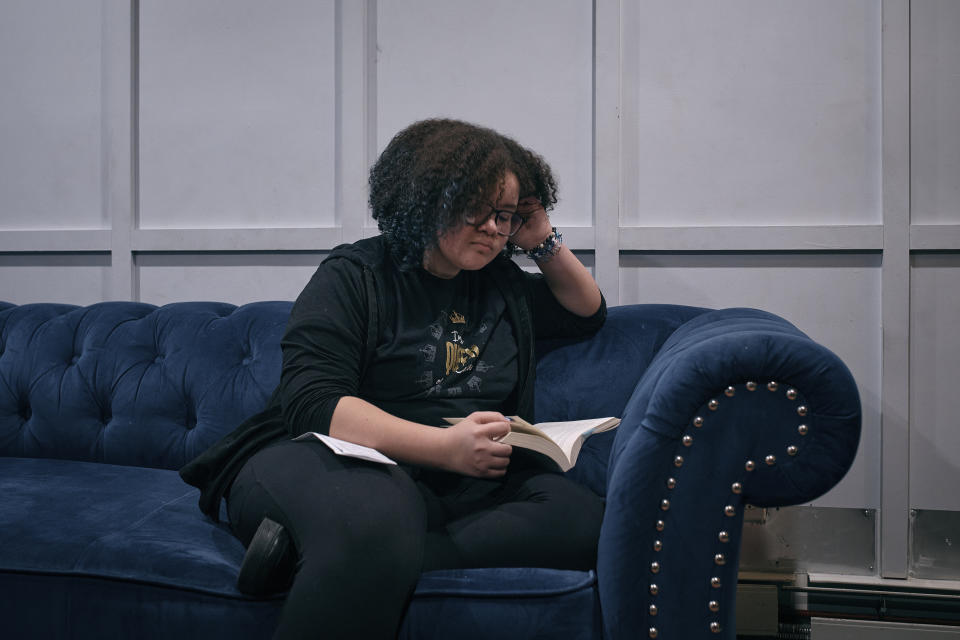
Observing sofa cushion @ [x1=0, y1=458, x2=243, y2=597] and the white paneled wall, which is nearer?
sofa cushion @ [x1=0, y1=458, x2=243, y2=597]

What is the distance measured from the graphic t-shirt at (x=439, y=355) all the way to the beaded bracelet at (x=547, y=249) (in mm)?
144

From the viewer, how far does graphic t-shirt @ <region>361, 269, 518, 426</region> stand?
1183mm

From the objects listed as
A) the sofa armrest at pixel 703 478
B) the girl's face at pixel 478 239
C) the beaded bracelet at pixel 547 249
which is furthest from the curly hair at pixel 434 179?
the sofa armrest at pixel 703 478

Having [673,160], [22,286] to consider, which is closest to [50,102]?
[22,286]

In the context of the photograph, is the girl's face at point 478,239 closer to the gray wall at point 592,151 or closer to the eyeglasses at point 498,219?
the eyeglasses at point 498,219

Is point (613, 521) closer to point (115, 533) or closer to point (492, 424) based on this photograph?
point (492, 424)

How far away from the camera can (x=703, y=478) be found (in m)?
0.90

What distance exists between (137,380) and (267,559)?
0.93 metres

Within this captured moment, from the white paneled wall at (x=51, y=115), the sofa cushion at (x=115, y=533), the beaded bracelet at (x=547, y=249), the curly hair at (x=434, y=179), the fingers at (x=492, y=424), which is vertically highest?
the white paneled wall at (x=51, y=115)

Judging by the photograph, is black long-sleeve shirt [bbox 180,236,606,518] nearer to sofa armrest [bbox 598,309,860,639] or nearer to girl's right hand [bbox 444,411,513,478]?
girl's right hand [bbox 444,411,513,478]

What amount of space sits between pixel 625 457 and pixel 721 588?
0.22 metres

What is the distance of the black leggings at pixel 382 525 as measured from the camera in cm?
85

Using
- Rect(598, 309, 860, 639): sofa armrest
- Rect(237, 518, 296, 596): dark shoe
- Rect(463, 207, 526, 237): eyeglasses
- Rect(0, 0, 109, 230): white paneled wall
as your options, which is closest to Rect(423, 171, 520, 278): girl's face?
Rect(463, 207, 526, 237): eyeglasses

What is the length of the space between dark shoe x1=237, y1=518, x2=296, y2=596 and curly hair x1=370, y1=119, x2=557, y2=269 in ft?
1.71
